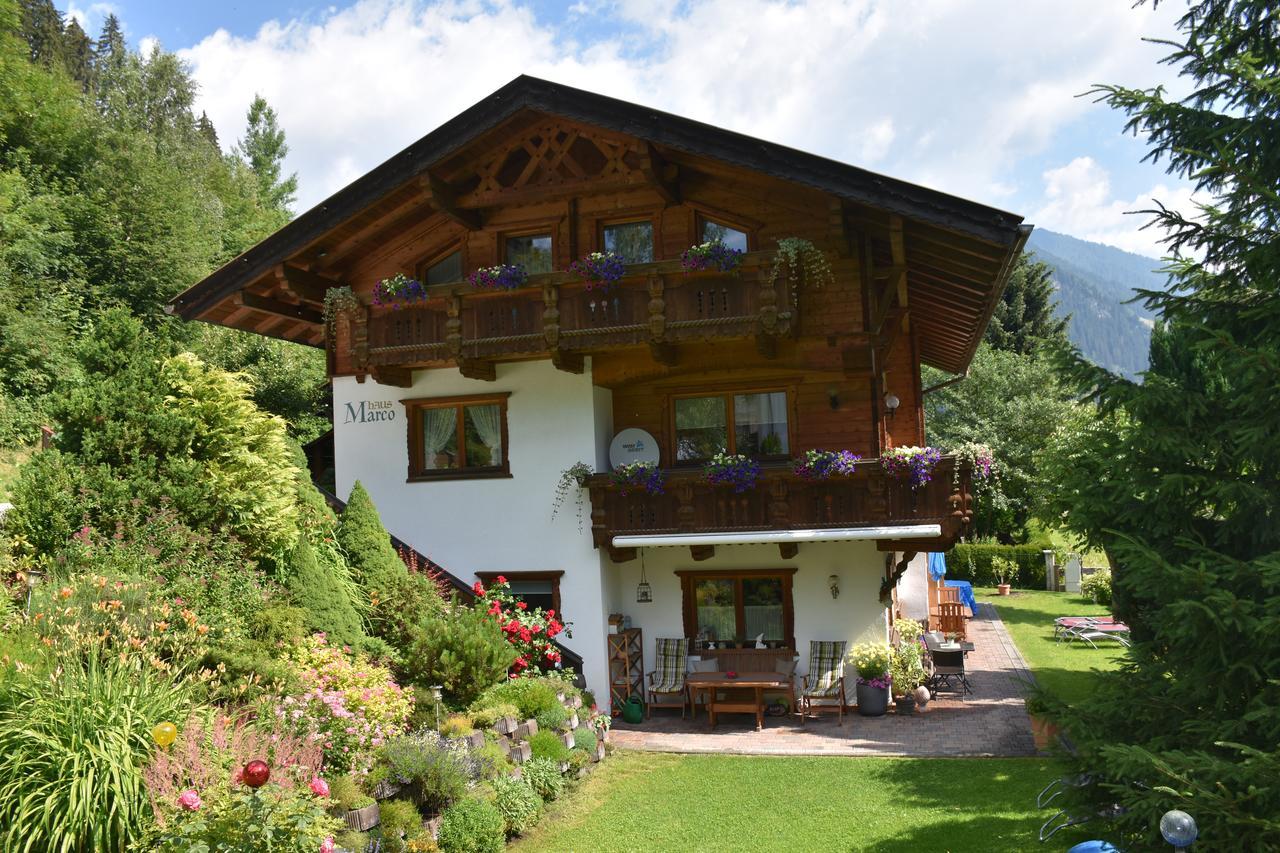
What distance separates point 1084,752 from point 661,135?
10.3 m

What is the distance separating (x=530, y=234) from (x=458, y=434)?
148 inches

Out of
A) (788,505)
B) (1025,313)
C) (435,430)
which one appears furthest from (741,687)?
(1025,313)

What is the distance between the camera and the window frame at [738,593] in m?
14.8

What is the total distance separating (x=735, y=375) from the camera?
1505 centimetres

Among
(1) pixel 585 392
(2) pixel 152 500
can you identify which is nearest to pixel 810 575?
(1) pixel 585 392

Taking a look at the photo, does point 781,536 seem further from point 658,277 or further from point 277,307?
point 277,307

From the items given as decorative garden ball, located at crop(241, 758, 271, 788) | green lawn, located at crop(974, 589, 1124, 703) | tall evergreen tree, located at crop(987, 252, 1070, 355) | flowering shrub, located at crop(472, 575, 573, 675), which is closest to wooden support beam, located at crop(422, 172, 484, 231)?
flowering shrub, located at crop(472, 575, 573, 675)

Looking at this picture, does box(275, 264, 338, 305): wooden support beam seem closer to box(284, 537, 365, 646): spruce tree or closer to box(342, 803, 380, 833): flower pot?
box(284, 537, 365, 646): spruce tree

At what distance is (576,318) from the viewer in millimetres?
13969

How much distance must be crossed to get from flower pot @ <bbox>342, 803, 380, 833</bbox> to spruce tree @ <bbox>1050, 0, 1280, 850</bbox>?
224 inches

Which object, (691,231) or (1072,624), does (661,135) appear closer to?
(691,231)

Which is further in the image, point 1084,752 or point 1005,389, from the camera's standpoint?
point 1005,389

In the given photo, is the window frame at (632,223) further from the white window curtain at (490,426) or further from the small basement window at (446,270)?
the white window curtain at (490,426)

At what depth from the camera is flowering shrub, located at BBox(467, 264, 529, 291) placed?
560 inches
